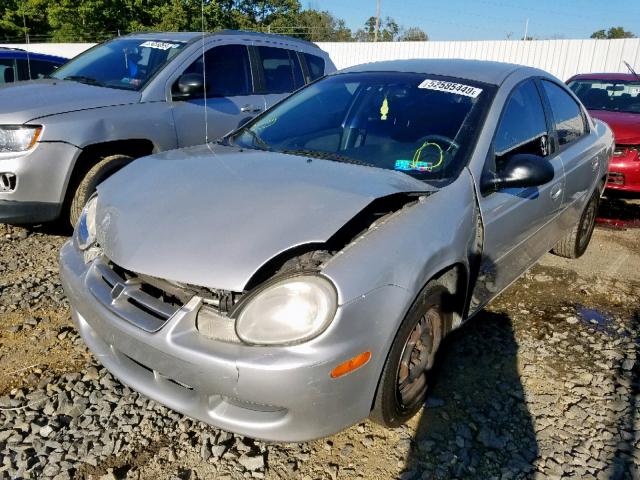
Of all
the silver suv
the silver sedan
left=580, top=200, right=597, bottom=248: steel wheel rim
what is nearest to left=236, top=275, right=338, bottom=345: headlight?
the silver sedan

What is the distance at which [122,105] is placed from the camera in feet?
13.7

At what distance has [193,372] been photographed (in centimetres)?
178

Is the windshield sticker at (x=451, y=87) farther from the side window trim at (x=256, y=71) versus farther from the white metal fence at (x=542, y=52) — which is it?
the white metal fence at (x=542, y=52)

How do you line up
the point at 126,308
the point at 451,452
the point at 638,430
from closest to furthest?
the point at 126,308
the point at 451,452
the point at 638,430

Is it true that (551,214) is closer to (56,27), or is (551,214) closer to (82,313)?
(82,313)

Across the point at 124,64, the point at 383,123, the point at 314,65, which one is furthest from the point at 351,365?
the point at 314,65

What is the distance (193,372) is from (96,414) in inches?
32.9

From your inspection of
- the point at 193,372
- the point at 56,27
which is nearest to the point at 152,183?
the point at 193,372

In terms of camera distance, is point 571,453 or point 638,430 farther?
A: point 638,430

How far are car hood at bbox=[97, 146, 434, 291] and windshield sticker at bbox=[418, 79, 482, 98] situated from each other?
796 mm

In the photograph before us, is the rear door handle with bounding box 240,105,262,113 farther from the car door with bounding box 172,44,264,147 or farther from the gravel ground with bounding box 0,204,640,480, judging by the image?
the gravel ground with bounding box 0,204,640,480

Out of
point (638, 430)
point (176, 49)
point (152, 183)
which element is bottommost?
point (638, 430)

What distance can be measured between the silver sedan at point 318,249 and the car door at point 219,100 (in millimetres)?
1589

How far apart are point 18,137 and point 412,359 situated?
10.5 feet
